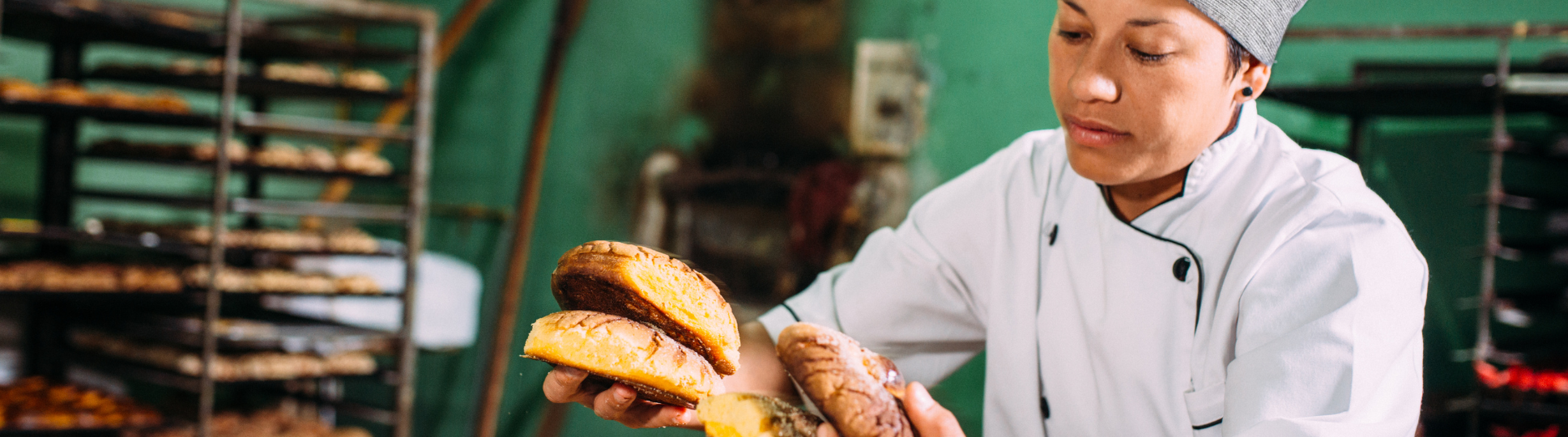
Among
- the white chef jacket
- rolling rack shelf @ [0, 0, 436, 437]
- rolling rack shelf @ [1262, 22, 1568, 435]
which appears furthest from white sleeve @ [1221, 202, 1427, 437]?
rolling rack shelf @ [0, 0, 436, 437]

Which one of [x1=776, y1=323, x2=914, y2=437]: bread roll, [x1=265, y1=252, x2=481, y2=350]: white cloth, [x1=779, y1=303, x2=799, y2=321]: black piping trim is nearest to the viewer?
[x1=776, y1=323, x2=914, y2=437]: bread roll

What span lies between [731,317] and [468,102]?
4.60 metres

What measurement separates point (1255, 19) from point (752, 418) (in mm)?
505

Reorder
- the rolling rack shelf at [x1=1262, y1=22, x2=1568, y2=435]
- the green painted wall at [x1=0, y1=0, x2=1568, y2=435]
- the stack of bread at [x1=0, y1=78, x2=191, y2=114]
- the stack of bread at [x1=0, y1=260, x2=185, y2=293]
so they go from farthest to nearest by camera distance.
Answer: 1. the stack of bread at [x1=0, y1=260, x2=185, y2=293]
2. the stack of bread at [x1=0, y1=78, x2=191, y2=114]
3. the green painted wall at [x1=0, y1=0, x2=1568, y2=435]
4. the rolling rack shelf at [x1=1262, y1=22, x2=1568, y2=435]

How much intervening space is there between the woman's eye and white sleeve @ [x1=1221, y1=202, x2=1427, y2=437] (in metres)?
0.23

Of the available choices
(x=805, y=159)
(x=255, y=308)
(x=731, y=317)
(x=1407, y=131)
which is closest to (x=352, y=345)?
(x=255, y=308)

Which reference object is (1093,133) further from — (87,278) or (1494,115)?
(87,278)

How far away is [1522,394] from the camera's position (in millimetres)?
2672

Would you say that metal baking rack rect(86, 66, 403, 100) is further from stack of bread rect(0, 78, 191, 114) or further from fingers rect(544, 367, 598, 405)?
fingers rect(544, 367, 598, 405)

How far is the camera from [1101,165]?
80 cm

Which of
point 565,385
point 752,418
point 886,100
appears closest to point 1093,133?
point 752,418

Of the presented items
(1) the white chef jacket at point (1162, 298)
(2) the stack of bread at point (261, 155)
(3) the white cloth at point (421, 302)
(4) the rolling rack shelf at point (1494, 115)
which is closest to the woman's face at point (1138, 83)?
(1) the white chef jacket at point (1162, 298)

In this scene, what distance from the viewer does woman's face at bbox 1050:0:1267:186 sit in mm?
734

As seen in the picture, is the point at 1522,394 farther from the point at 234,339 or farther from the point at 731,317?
the point at 234,339
